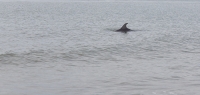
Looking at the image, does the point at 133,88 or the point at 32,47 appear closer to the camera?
the point at 133,88

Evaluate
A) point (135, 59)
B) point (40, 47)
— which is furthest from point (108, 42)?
point (135, 59)

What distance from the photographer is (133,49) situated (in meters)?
25.3

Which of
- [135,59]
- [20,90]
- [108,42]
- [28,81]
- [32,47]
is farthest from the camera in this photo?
[108,42]

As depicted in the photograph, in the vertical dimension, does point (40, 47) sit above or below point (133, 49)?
below

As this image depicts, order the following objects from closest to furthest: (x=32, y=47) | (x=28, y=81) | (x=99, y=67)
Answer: (x=28, y=81) < (x=99, y=67) < (x=32, y=47)

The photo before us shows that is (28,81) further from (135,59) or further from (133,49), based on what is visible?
(133,49)

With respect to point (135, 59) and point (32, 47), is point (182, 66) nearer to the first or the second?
point (135, 59)

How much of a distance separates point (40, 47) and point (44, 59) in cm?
493

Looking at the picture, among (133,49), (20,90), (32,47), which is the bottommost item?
(20,90)

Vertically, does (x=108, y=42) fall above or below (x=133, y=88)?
above

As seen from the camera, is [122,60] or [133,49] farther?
[133,49]

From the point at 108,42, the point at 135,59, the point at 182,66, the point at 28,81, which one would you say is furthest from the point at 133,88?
the point at 108,42

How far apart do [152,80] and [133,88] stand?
67.3 inches

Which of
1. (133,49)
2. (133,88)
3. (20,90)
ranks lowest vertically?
(20,90)
